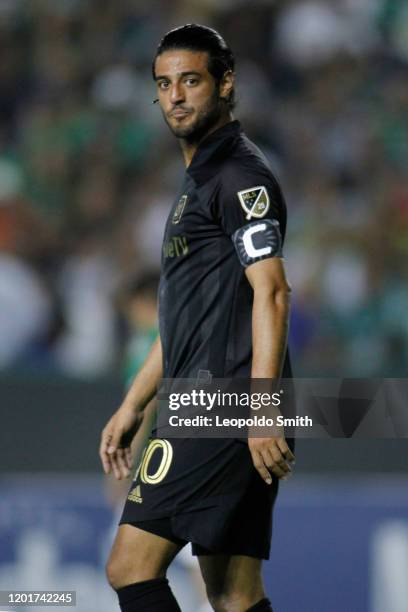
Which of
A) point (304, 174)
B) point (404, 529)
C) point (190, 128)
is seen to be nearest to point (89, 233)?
point (304, 174)

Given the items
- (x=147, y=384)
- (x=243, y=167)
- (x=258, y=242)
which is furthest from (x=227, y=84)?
(x=147, y=384)

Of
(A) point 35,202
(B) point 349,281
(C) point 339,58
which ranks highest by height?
(C) point 339,58

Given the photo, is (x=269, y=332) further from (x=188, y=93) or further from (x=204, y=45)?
(x=204, y=45)

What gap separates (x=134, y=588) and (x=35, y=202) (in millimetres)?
4396

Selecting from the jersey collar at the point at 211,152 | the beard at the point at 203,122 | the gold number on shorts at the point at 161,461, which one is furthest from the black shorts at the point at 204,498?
the beard at the point at 203,122

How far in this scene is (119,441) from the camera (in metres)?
3.35

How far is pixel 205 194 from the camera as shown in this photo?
3.05 meters

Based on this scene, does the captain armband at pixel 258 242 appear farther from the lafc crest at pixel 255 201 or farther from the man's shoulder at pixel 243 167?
the man's shoulder at pixel 243 167

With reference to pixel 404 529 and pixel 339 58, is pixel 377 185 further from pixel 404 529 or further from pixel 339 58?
pixel 404 529

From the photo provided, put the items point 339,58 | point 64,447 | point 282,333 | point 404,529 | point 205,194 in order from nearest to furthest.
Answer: point 282,333 < point 205,194 < point 404,529 < point 64,447 < point 339,58

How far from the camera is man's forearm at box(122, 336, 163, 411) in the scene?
3.36 meters

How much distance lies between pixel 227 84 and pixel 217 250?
0.49m

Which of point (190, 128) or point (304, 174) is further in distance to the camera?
point (304, 174)

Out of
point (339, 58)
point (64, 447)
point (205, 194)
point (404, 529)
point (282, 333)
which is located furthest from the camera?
point (339, 58)
